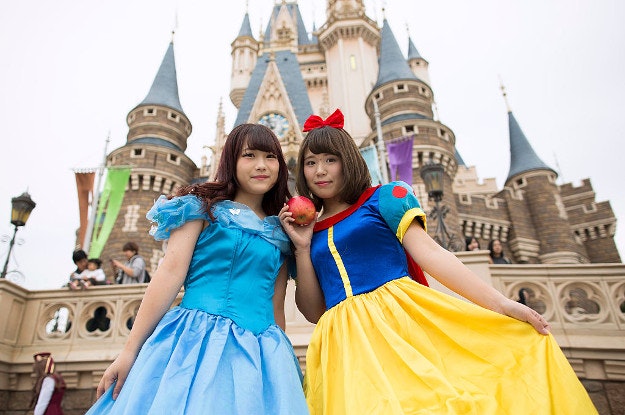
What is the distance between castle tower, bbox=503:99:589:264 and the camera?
1852 cm

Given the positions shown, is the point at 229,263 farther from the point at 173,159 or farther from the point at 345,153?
the point at 173,159

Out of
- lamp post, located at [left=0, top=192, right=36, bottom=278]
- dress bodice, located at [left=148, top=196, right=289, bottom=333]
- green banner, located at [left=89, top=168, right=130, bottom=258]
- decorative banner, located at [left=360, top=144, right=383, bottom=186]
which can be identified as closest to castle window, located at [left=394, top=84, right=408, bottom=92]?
decorative banner, located at [left=360, top=144, right=383, bottom=186]

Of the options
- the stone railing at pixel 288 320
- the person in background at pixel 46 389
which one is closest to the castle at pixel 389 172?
the stone railing at pixel 288 320

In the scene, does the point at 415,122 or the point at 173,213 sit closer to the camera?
the point at 173,213

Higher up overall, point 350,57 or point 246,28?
point 246,28

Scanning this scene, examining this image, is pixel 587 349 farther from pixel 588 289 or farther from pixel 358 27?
pixel 358 27

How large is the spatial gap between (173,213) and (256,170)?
455 mm

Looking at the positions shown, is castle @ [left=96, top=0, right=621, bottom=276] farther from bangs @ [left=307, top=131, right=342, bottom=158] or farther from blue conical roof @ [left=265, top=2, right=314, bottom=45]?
bangs @ [left=307, top=131, right=342, bottom=158]

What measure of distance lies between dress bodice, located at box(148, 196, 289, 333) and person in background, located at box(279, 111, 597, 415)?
0.19m

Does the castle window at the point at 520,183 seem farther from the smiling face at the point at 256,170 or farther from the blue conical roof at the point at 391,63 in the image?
the smiling face at the point at 256,170

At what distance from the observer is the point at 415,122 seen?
18.6 metres

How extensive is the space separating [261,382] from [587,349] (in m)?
4.06

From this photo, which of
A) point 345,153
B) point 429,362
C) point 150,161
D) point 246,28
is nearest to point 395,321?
point 429,362

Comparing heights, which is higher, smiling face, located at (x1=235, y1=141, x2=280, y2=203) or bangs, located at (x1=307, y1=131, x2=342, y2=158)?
bangs, located at (x1=307, y1=131, x2=342, y2=158)
